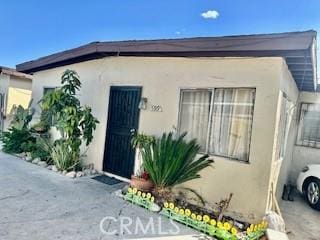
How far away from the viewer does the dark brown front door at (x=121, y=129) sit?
21.2 feet

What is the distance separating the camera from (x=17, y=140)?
845cm

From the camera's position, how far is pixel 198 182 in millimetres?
5293

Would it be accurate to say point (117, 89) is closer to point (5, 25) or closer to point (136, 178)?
point (136, 178)

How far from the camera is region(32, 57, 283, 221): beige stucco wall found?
458 cm

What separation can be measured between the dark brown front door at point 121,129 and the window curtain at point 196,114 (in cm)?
126

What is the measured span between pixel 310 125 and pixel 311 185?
2.33 metres

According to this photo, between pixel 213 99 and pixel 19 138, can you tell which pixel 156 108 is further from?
Answer: pixel 19 138

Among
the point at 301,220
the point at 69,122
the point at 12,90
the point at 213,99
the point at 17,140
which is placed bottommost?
the point at 301,220

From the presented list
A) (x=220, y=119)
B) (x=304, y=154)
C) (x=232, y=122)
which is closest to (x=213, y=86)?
(x=220, y=119)

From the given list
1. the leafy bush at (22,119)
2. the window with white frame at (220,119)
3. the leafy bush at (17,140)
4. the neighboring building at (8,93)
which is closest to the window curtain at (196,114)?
the window with white frame at (220,119)

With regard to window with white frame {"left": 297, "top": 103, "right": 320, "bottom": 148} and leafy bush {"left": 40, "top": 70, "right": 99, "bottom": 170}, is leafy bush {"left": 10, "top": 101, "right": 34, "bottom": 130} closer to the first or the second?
leafy bush {"left": 40, "top": 70, "right": 99, "bottom": 170}

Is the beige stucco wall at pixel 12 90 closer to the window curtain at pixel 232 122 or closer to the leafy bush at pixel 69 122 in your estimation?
the leafy bush at pixel 69 122

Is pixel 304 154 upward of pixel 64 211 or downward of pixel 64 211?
upward

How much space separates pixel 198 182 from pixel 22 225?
10.2 ft
